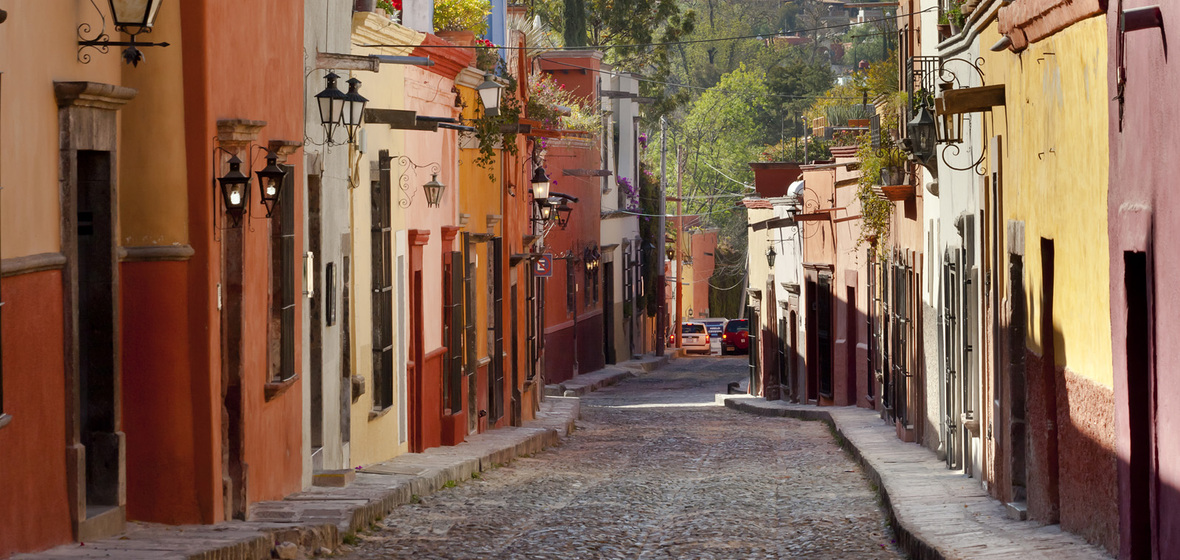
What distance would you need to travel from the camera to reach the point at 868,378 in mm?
24469

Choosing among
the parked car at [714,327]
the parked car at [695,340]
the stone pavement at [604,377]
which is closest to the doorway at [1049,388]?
the stone pavement at [604,377]

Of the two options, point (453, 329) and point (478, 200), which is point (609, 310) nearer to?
point (478, 200)

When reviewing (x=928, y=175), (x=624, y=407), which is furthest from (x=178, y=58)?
(x=624, y=407)

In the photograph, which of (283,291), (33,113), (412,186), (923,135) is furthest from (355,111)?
(923,135)

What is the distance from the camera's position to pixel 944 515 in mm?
11180

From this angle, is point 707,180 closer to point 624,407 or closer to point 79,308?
point 624,407

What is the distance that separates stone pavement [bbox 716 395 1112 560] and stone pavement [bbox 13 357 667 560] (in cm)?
384

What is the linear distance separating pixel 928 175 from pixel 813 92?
166 ft

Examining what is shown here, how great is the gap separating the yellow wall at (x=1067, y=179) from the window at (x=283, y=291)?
5.40 m

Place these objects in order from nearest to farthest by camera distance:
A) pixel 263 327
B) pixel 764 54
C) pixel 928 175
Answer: pixel 263 327 < pixel 928 175 < pixel 764 54

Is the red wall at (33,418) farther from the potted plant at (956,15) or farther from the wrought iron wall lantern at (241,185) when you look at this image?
the potted plant at (956,15)

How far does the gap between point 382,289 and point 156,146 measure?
598cm

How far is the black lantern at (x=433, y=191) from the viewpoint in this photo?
1723 centimetres

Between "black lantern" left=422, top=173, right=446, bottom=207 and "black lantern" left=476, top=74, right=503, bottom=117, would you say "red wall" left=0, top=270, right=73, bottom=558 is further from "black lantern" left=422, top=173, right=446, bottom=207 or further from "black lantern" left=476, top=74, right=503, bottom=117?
"black lantern" left=476, top=74, right=503, bottom=117
